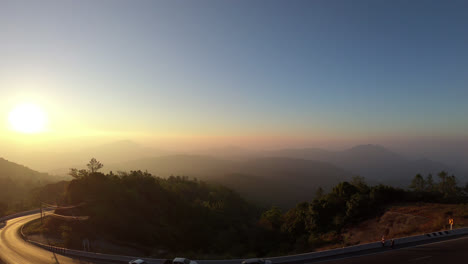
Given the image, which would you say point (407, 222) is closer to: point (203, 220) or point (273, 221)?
point (273, 221)

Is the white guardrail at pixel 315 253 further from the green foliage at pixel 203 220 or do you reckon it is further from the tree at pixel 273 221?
the tree at pixel 273 221

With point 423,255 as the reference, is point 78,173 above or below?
above

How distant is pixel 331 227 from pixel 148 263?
29.9m

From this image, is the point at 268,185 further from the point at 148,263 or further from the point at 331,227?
the point at 148,263

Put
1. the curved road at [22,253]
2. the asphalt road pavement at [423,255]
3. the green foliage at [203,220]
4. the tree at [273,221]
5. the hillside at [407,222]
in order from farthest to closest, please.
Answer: the tree at [273,221] < the green foliage at [203,220] < the hillside at [407,222] < the curved road at [22,253] < the asphalt road pavement at [423,255]

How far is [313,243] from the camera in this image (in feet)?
97.7

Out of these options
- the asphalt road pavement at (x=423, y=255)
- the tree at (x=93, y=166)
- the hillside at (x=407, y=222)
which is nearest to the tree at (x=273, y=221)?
the hillside at (x=407, y=222)

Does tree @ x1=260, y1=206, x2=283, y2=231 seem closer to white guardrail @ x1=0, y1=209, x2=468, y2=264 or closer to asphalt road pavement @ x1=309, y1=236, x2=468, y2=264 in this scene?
white guardrail @ x1=0, y1=209, x2=468, y2=264

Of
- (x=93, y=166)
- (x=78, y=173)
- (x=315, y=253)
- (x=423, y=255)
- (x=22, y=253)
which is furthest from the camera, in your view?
(x=93, y=166)

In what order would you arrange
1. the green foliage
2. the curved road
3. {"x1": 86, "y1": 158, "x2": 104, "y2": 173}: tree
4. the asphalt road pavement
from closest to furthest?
the asphalt road pavement → the curved road → the green foliage → {"x1": 86, "y1": 158, "x2": 104, "y2": 173}: tree

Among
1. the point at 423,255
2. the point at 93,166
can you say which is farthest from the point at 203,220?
the point at 423,255

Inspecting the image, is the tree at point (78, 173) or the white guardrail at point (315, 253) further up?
the tree at point (78, 173)

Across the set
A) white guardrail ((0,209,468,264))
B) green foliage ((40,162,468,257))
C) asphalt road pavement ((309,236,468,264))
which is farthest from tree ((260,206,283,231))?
asphalt road pavement ((309,236,468,264))

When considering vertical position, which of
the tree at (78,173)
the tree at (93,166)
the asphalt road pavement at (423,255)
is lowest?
the asphalt road pavement at (423,255)
